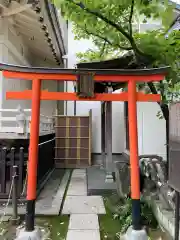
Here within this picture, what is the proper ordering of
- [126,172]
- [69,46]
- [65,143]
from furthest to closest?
[69,46] < [65,143] < [126,172]

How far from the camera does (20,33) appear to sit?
10133 millimetres

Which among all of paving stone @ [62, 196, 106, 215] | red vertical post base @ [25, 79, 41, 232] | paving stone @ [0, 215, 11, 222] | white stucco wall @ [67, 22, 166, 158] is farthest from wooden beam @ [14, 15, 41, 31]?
paving stone @ [0, 215, 11, 222]

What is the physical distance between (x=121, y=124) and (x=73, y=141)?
2.72 metres

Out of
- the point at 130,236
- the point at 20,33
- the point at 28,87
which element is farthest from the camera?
the point at 28,87

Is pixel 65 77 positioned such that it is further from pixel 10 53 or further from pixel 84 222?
pixel 10 53

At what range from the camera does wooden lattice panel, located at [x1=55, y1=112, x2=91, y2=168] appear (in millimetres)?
11336

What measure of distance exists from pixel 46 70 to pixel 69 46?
371 inches

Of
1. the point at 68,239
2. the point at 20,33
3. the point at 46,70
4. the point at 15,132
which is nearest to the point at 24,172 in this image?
the point at 15,132

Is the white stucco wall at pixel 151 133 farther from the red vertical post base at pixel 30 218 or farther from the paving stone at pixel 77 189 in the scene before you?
the red vertical post base at pixel 30 218

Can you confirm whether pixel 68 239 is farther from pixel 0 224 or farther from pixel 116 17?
pixel 116 17

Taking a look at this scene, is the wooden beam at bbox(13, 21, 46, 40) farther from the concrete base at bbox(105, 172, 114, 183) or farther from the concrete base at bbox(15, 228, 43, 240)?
the concrete base at bbox(15, 228, 43, 240)

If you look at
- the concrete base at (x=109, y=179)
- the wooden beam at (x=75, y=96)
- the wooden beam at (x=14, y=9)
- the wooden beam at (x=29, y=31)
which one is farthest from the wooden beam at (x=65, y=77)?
the wooden beam at (x=29, y=31)

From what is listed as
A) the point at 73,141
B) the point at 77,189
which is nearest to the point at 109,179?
the point at 77,189

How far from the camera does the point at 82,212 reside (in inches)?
220
